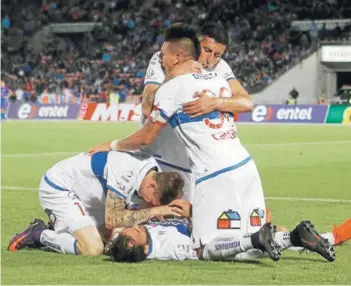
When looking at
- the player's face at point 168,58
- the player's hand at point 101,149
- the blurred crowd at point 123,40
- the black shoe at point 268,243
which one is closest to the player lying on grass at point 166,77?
the player's face at point 168,58

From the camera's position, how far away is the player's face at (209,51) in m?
9.66

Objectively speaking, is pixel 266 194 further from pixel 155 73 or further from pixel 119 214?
pixel 119 214

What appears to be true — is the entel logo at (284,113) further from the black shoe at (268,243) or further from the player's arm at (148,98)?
the black shoe at (268,243)

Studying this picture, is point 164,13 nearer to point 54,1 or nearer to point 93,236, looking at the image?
point 54,1

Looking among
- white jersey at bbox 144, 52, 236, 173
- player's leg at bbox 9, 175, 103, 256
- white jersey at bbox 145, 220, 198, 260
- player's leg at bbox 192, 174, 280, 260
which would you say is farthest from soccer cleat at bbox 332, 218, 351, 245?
player's leg at bbox 9, 175, 103, 256

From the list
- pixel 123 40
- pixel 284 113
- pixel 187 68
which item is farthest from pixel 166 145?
pixel 123 40

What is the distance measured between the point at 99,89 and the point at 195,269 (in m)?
44.1

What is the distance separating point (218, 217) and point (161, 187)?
618 millimetres

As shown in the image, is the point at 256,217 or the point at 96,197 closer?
the point at 256,217

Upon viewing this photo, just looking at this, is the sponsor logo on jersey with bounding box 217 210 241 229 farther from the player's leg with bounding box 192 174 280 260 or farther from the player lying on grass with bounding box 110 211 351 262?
the player lying on grass with bounding box 110 211 351 262

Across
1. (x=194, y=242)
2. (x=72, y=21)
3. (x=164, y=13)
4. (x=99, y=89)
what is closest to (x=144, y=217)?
(x=194, y=242)

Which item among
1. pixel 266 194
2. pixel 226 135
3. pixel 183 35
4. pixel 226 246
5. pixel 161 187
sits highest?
pixel 183 35

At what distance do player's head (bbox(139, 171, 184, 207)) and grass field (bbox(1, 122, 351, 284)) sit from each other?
0.65 metres

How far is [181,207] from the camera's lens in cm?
877
